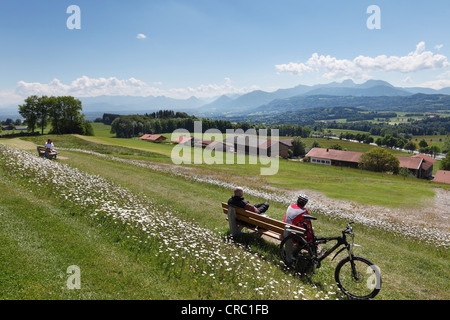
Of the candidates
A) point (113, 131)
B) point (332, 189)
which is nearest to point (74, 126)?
point (113, 131)

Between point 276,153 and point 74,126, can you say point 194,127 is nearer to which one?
point 276,153

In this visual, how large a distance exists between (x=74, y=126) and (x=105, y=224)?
103751 millimetres

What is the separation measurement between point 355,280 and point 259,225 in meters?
4.11

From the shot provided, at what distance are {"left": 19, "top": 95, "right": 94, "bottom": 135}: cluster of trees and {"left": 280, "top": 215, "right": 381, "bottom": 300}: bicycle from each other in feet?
351

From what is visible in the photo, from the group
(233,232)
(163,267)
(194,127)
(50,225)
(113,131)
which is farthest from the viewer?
(194,127)

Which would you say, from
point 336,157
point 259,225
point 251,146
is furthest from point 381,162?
point 259,225

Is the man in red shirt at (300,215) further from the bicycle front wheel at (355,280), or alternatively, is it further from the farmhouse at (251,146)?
the farmhouse at (251,146)

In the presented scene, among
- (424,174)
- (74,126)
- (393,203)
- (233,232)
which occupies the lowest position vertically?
(424,174)

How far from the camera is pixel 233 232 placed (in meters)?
12.5

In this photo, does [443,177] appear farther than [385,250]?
Yes

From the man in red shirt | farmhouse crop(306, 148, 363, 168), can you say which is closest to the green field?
the man in red shirt

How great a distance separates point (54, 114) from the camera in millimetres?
93500

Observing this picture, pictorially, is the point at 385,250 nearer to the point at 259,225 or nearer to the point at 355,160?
the point at 259,225
